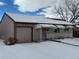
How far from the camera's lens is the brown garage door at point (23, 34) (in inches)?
656

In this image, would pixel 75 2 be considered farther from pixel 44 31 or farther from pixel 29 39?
pixel 29 39

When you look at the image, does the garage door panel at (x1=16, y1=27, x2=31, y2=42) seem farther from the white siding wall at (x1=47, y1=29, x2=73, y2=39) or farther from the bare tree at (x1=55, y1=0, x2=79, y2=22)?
the bare tree at (x1=55, y1=0, x2=79, y2=22)

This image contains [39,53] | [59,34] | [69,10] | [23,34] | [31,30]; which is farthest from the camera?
[69,10]

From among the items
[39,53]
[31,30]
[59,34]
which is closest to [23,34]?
[31,30]

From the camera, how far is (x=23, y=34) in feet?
55.9

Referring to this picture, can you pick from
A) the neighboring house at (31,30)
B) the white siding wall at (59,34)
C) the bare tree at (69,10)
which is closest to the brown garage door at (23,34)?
the neighboring house at (31,30)

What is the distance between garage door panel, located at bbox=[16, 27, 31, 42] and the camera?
1667 cm

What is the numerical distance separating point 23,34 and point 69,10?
2373cm

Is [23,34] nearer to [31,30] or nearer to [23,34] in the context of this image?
[23,34]

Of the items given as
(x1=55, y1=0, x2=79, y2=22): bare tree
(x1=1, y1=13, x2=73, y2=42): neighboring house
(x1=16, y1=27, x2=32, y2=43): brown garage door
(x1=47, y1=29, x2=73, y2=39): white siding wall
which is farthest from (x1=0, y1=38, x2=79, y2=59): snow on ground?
(x1=55, y1=0, x2=79, y2=22): bare tree

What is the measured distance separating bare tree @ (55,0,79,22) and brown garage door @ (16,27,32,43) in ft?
71.5

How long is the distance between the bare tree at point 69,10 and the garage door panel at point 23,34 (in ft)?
72.0

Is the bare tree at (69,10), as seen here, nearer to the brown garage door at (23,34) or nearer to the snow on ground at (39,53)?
the brown garage door at (23,34)

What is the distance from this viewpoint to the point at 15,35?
16.3 m
